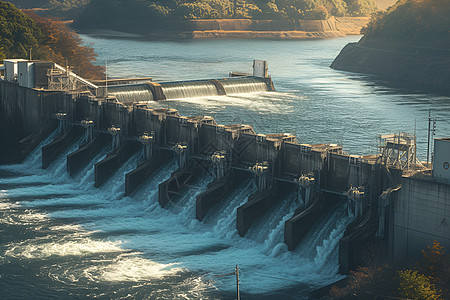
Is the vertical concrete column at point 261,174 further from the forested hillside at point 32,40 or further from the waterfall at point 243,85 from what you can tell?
the waterfall at point 243,85

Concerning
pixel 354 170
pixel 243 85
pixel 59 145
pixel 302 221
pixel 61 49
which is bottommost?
pixel 302 221

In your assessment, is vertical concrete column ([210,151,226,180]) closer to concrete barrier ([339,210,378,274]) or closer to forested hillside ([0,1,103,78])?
concrete barrier ([339,210,378,274])

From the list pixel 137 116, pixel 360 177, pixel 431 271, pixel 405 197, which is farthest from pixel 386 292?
pixel 137 116

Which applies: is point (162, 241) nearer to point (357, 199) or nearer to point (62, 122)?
point (357, 199)

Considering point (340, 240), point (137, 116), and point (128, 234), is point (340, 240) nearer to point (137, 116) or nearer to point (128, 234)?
point (128, 234)

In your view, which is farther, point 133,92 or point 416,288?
point 133,92

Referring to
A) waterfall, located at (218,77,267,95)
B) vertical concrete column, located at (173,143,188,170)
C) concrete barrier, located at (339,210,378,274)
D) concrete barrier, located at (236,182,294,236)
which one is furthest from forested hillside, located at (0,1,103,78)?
concrete barrier, located at (339,210,378,274)

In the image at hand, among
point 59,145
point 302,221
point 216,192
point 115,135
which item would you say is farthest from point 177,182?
point 59,145

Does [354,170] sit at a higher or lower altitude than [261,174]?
higher
